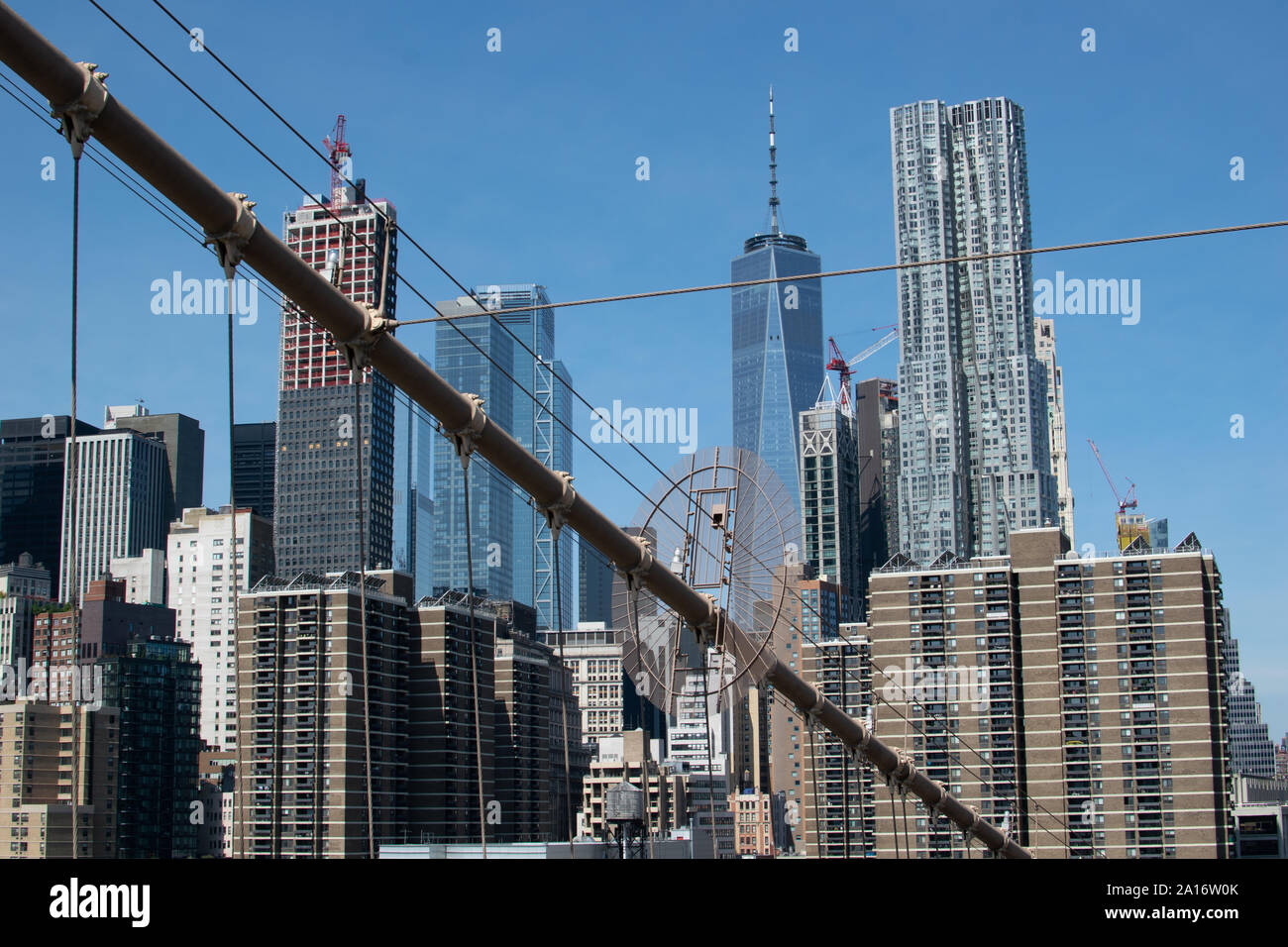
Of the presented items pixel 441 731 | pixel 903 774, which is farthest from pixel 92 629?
pixel 903 774

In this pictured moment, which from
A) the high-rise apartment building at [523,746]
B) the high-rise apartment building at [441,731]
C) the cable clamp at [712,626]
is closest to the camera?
the cable clamp at [712,626]

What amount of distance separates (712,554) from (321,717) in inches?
3545

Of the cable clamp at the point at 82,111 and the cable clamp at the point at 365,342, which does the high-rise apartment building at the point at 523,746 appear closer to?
the cable clamp at the point at 365,342

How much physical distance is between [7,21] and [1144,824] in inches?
4322

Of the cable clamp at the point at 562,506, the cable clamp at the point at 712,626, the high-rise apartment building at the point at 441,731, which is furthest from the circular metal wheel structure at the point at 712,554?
the high-rise apartment building at the point at 441,731

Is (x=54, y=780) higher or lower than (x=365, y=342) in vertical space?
lower

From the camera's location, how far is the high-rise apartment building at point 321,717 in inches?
4589

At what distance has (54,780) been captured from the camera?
5187 inches

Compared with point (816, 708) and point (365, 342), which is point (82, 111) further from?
point (816, 708)

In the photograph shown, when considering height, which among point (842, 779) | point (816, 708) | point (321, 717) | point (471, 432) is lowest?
point (842, 779)

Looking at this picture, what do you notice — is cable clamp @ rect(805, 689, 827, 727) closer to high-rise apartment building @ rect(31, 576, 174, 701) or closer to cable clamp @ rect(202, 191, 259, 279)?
cable clamp @ rect(202, 191, 259, 279)

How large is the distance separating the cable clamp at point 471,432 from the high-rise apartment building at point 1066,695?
92.0m

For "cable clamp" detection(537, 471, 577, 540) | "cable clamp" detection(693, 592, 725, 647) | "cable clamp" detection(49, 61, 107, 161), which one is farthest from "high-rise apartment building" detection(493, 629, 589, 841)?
"cable clamp" detection(49, 61, 107, 161)
